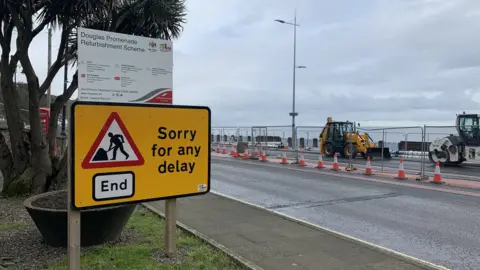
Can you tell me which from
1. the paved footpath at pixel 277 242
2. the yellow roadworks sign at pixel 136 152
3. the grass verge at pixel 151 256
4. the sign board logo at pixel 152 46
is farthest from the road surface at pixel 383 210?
the sign board logo at pixel 152 46

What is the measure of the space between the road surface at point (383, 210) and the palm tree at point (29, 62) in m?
4.40

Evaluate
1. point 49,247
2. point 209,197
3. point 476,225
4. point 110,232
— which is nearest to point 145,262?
point 110,232

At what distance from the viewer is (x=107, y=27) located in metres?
9.44

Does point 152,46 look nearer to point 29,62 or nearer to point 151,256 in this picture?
point 151,256

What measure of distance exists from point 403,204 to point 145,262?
6555 mm

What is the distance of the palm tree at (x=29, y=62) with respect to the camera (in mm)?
7462

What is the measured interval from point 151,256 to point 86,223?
35.8 inches

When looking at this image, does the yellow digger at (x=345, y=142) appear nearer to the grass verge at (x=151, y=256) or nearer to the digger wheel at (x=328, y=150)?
the digger wheel at (x=328, y=150)

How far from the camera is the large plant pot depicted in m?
4.93

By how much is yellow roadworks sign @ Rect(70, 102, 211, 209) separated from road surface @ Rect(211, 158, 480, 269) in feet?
10.9

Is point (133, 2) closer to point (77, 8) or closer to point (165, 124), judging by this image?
point (77, 8)

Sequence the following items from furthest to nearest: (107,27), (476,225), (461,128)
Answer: (461,128), (107,27), (476,225)

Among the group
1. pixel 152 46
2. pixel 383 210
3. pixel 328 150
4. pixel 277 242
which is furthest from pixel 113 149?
pixel 328 150

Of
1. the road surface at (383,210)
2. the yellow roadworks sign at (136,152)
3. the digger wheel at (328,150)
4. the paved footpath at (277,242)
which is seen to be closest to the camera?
the yellow roadworks sign at (136,152)
